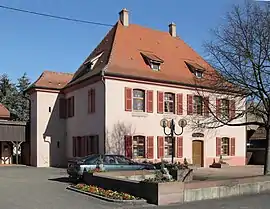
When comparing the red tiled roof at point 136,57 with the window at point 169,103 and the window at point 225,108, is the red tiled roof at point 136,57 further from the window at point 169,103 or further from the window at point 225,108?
the window at point 225,108

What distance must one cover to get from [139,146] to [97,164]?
376 inches

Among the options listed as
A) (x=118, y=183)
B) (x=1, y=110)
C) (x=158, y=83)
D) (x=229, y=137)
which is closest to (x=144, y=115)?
(x=158, y=83)

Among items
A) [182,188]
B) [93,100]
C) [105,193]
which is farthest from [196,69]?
[182,188]

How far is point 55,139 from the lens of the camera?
35.5 m

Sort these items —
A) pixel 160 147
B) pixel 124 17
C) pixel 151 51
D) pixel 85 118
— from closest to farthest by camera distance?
pixel 160 147 → pixel 85 118 → pixel 151 51 → pixel 124 17

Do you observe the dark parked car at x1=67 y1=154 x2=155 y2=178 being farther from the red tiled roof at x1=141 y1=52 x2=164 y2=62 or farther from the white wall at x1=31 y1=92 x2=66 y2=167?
the white wall at x1=31 y1=92 x2=66 y2=167

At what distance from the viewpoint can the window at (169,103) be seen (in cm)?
3164

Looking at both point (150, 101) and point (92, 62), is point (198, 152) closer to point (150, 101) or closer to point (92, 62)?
point (150, 101)

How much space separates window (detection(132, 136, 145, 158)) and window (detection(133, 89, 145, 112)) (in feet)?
7.03

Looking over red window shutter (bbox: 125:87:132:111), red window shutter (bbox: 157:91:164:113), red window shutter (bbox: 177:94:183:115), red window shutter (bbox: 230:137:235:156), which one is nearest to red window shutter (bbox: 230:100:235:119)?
red window shutter (bbox: 125:87:132:111)

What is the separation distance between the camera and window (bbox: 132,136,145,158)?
29.7 metres

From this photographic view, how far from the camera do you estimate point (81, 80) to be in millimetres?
31547

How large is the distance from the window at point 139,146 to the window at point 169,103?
3.33 metres

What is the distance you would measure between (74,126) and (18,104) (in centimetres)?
3383
